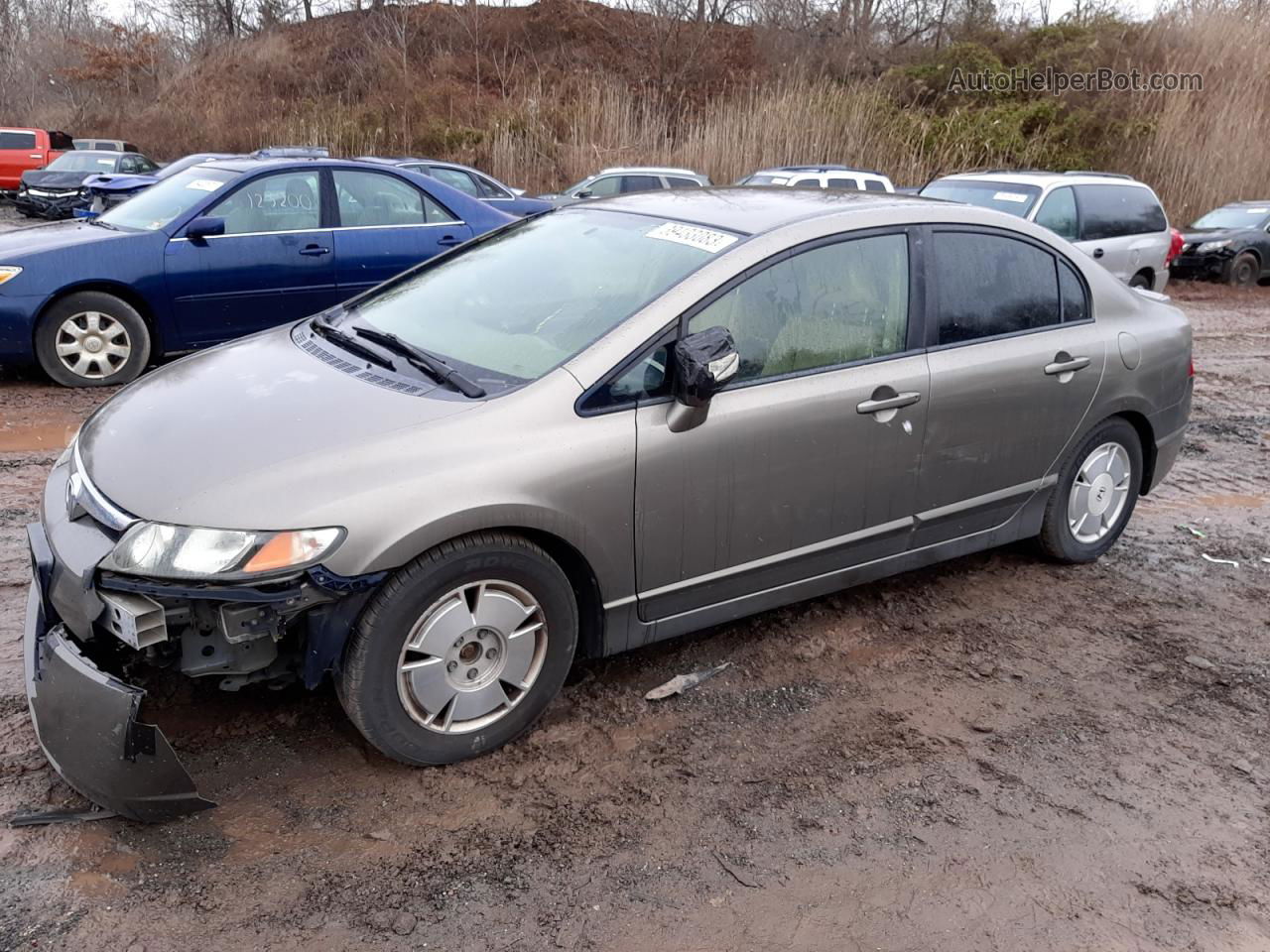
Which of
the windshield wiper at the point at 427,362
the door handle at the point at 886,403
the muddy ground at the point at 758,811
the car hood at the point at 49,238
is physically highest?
the car hood at the point at 49,238

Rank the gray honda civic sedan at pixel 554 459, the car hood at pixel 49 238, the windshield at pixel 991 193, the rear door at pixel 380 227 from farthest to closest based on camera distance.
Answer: the windshield at pixel 991 193 < the rear door at pixel 380 227 < the car hood at pixel 49 238 < the gray honda civic sedan at pixel 554 459

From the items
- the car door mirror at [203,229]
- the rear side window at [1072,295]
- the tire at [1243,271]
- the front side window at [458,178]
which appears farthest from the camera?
the tire at [1243,271]

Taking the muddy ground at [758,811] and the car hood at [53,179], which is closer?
the muddy ground at [758,811]

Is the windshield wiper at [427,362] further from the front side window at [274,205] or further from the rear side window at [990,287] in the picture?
the front side window at [274,205]

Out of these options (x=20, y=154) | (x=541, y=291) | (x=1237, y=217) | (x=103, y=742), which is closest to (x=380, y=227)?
(x=541, y=291)

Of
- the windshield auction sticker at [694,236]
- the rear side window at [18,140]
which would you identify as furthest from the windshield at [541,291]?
the rear side window at [18,140]

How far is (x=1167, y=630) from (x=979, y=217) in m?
1.90

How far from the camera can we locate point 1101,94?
81.0ft

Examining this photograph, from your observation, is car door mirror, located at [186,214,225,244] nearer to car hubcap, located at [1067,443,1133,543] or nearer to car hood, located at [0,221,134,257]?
car hood, located at [0,221,134,257]

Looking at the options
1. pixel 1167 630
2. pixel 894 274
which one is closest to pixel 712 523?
pixel 894 274

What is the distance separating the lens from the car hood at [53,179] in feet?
68.4

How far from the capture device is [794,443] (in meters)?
3.50

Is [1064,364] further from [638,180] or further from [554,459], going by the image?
[638,180]

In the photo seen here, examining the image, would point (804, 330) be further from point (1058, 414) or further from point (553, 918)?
point (553, 918)
